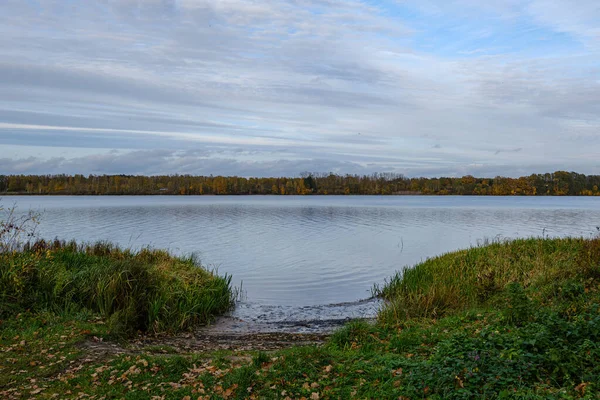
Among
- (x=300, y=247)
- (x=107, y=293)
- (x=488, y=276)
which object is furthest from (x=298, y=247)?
(x=107, y=293)

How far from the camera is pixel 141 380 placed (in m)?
7.82

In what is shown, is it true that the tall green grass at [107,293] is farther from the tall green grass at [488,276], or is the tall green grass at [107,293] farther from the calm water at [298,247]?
the tall green grass at [488,276]

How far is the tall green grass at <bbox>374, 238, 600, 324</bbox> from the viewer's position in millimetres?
12116

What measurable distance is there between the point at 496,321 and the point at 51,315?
10.1m

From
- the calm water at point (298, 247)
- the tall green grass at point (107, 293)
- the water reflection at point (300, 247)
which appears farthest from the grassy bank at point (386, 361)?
the water reflection at point (300, 247)

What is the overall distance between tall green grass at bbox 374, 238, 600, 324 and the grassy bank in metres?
0.14

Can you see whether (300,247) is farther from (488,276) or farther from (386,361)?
(386,361)

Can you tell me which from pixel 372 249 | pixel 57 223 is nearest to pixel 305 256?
pixel 372 249

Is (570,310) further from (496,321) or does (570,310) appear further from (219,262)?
(219,262)

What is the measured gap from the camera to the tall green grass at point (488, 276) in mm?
12116

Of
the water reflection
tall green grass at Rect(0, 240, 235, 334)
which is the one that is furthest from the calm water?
tall green grass at Rect(0, 240, 235, 334)

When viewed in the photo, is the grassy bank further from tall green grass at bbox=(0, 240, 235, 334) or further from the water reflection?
the water reflection

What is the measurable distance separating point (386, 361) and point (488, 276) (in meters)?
6.98

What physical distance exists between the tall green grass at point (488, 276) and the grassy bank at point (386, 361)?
137mm
